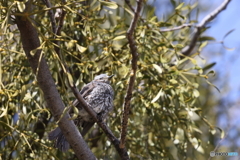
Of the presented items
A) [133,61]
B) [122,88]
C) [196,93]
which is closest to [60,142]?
[122,88]

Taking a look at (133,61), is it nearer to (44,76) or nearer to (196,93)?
(44,76)

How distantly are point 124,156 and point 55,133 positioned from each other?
0.45 meters

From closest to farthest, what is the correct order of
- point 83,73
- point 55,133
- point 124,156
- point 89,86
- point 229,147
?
point 124,156 → point 55,133 → point 83,73 → point 89,86 → point 229,147

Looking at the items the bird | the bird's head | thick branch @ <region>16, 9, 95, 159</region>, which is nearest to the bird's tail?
the bird

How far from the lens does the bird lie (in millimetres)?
2234

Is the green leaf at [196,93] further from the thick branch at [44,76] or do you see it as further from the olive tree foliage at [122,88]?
the thick branch at [44,76]

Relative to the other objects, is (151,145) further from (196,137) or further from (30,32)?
(30,32)

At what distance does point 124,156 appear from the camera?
2.01m

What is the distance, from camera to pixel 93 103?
2768 millimetres

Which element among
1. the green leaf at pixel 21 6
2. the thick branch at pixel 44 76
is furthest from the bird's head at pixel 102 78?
the green leaf at pixel 21 6

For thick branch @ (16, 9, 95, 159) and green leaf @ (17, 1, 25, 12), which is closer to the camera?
green leaf @ (17, 1, 25, 12)

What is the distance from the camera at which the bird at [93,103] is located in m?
2.23

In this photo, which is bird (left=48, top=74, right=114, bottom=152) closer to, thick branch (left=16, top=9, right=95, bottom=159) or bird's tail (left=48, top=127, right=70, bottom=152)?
bird's tail (left=48, top=127, right=70, bottom=152)

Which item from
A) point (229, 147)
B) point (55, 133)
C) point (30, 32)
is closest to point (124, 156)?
point (55, 133)
